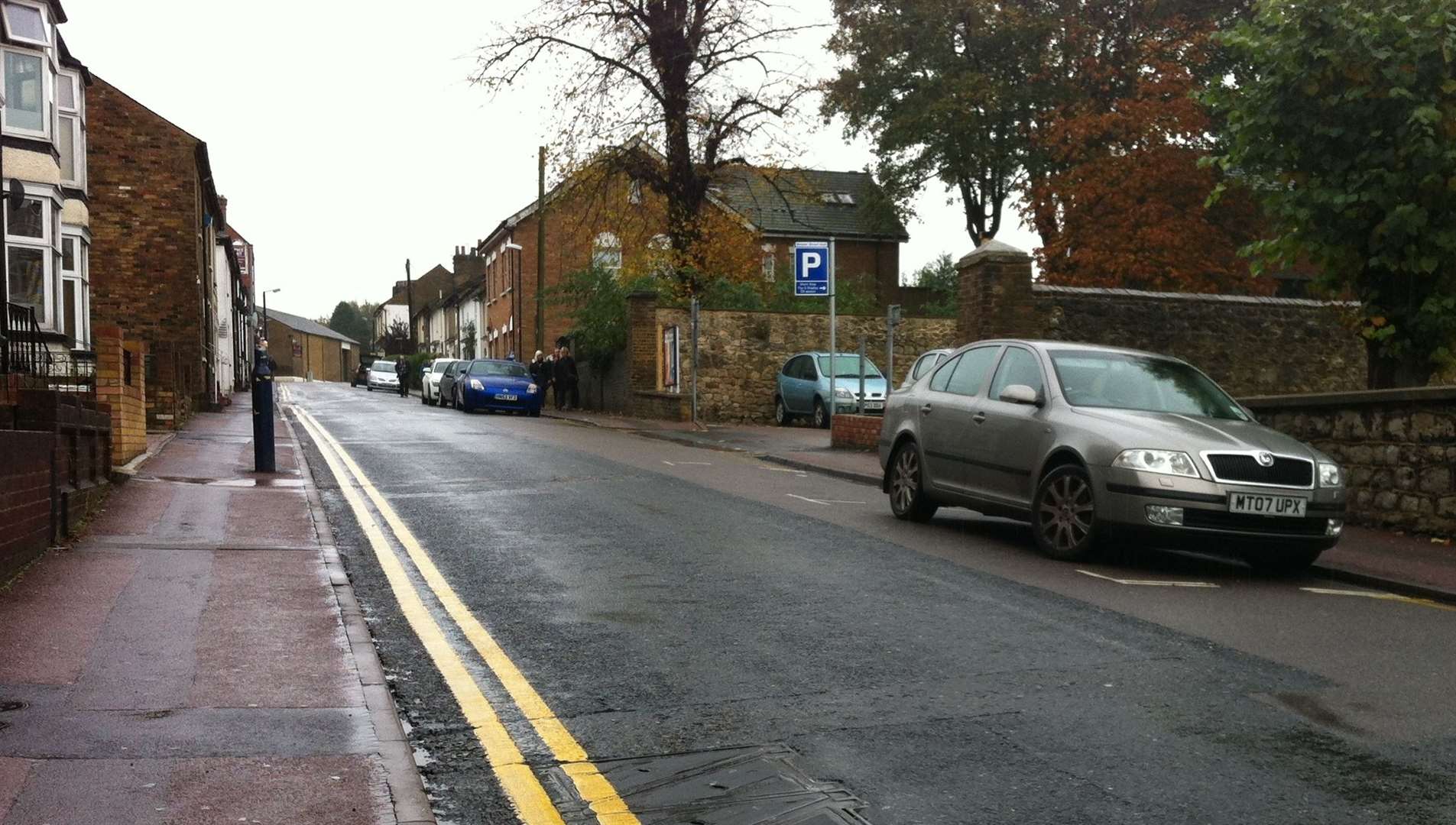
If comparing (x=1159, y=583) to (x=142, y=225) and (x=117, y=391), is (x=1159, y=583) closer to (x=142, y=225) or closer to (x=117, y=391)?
(x=117, y=391)

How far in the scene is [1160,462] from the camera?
30.0 feet

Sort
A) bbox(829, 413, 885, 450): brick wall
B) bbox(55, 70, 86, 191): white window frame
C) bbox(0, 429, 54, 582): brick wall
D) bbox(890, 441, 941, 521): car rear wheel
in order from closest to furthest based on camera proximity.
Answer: bbox(0, 429, 54, 582): brick wall < bbox(890, 441, 941, 521): car rear wheel < bbox(829, 413, 885, 450): brick wall < bbox(55, 70, 86, 191): white window frame

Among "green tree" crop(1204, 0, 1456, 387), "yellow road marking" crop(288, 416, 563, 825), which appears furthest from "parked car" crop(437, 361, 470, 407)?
"yellow road marking" crop(288, 416, 563, 825)

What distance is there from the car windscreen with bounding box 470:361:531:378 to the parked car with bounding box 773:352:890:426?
7970 millimetres

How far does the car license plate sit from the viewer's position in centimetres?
898

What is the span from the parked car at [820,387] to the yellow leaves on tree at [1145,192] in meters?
8.32

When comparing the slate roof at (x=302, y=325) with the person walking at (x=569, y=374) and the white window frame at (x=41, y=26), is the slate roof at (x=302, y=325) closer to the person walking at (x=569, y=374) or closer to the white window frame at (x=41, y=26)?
the person walking at (x=569, y=374)

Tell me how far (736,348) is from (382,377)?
3641 centimetres

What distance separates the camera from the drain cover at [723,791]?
4.16 metres

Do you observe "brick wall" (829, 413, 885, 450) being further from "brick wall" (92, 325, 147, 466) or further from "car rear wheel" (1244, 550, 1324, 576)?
"car rear wheel" (1244, 550, 1324, 576)

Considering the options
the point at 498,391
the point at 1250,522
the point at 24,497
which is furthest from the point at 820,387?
the point at 24,497

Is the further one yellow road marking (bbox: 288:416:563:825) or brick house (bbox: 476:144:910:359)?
brick house (bbox: 476:144:910:359)

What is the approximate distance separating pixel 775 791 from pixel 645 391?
27979mm

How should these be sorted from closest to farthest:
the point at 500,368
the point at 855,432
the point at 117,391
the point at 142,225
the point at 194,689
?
1. the point at 194,689
2. the point at 117,391
3. the point at 855,432
4. the point at 142,225
5. the point at 500,368
